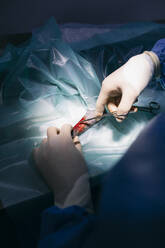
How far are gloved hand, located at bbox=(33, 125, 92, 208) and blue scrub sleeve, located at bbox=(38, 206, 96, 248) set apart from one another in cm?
10

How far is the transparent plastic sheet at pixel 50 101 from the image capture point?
37.9 inches

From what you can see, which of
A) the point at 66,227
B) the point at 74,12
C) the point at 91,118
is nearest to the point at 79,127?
the point at 91,118

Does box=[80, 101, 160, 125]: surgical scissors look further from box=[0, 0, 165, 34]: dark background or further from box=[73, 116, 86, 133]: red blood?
box=[0, 0, 165, 34]: dark background

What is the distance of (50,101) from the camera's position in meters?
1.13

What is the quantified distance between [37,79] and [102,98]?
396 mm

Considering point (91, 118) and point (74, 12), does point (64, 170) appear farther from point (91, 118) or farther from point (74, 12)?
point (74, 12)

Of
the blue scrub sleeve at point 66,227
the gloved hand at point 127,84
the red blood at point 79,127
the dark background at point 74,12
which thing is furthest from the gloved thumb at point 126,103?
the dark background at point 74,12

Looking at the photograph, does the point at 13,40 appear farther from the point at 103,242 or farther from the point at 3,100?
the point at 103,242

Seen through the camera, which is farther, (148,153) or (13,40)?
(13,40)

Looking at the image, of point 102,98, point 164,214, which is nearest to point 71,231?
point 164,214

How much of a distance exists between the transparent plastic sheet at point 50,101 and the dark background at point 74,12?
0.69ft

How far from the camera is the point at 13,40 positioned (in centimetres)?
148

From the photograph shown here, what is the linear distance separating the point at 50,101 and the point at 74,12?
730mm

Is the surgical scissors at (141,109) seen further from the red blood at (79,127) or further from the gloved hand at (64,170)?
the gloved hand at (64,170)
